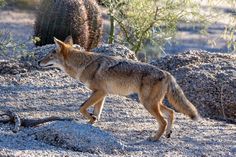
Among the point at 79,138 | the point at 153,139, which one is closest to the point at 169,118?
the point at 153,139

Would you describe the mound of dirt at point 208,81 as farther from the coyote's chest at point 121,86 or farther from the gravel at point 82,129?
the coyote's chest at point 121,86

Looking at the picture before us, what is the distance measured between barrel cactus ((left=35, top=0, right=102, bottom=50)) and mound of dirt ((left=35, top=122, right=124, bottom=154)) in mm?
6456

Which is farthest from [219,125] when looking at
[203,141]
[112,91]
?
[112,91]

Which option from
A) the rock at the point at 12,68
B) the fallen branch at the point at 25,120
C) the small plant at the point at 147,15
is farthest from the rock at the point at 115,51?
the fallen branch at the point at 25,120

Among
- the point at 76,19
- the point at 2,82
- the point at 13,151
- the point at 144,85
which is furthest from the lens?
the point at 76,19

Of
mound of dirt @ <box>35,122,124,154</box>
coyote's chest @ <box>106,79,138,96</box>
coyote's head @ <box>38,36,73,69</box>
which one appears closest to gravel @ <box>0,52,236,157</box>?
mound of dirt @ <box>35,122,124,154</box>

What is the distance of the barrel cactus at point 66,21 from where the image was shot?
15078 mm

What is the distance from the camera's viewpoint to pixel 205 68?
1268 centimetres

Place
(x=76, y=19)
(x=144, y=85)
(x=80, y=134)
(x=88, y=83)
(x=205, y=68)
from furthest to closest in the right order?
(x=76, y=19) < (x=205, y=68) < (x=88, y=83) < (x=144, y=85) < (x=80, y=134)

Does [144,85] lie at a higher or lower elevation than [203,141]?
higher

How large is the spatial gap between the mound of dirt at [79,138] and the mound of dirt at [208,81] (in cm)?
321

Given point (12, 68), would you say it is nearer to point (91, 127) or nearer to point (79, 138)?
point (91, 127)

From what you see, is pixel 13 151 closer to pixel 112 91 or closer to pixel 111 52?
pixel 112 91

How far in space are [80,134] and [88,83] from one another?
153 cm
